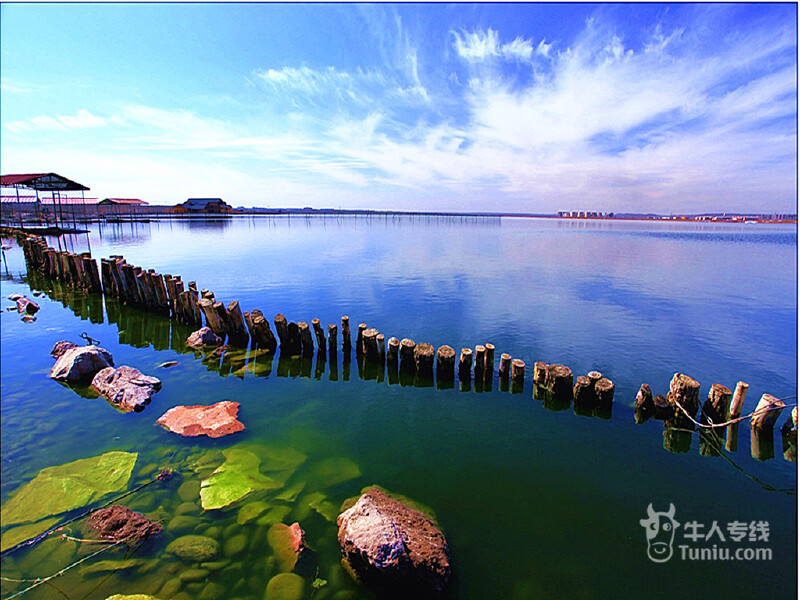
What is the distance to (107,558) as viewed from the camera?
18.0ft

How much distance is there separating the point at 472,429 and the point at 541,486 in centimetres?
212

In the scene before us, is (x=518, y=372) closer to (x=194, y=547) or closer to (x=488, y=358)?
(x=488, y=358)

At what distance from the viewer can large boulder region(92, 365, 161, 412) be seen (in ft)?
31.4

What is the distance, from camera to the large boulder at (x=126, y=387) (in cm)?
956

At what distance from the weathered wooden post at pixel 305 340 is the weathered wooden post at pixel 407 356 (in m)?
3.28

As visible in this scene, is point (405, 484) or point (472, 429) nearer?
point (405, 484)

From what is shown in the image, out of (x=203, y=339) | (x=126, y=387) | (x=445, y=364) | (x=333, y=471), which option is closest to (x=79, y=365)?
(x=126, y=387)

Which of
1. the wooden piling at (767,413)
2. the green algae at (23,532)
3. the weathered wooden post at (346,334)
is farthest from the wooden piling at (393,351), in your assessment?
the wooden piling at (767,413)

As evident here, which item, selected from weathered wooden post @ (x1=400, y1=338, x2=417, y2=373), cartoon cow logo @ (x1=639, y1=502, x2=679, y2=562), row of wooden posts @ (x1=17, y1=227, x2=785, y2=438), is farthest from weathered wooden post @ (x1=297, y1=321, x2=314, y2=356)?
cartoon cow logo @ (x1=639, y1=502, x2=679, y2=562)

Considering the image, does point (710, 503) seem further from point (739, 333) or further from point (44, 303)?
point (44, 303)

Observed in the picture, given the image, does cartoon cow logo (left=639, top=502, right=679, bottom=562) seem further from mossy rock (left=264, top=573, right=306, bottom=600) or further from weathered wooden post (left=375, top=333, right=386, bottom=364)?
weathered wooden post (left=375, top=333, right=386, bottom=364)

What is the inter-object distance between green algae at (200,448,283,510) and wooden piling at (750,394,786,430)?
1065cm

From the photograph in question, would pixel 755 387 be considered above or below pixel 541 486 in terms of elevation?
above

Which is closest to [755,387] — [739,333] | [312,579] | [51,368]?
[739,333]
